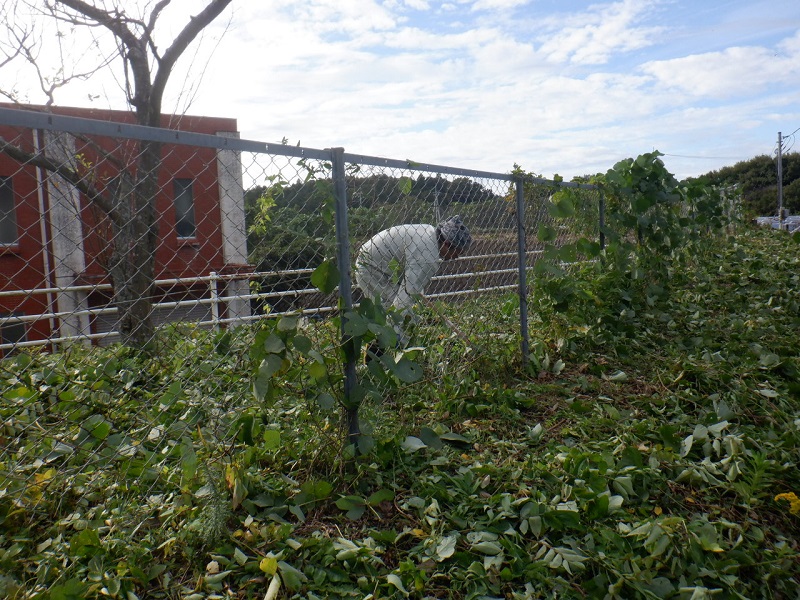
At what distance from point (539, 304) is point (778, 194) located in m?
37.1

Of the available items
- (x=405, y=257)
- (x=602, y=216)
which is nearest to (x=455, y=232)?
(x=405, y=257)

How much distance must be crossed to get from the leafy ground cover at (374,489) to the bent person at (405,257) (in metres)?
0.35

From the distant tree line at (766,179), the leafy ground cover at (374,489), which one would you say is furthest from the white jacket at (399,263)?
the distant tree line at (766,179)

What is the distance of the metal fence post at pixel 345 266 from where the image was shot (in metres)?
2.71

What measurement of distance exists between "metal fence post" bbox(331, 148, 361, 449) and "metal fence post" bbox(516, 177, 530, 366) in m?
1.94

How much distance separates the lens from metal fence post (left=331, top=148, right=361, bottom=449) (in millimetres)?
2713

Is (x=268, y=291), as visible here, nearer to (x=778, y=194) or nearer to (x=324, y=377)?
(x=324, y=377)

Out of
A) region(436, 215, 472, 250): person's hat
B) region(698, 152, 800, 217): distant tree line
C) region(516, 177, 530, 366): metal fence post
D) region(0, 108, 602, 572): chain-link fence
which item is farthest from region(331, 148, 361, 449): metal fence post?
region(698, 152, 800, 217): distant tree line

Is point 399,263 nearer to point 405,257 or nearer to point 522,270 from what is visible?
point 405,257

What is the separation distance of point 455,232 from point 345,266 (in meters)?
1.48

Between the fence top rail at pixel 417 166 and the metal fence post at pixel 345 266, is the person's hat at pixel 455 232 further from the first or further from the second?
the metal fence post at pixel 345 266

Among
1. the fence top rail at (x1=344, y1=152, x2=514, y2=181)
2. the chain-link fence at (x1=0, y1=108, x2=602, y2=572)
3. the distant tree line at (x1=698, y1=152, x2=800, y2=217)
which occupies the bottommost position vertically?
the chain-link fence at (x1=0, y1=108, x2=602, y2=572)

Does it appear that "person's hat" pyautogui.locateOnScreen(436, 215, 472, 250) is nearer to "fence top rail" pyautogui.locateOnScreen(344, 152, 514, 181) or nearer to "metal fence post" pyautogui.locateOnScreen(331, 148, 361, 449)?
"fence top rail" pyautogui.locateOnScreen(344, 152, 514, 181)

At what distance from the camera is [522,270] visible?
4.48 metres
